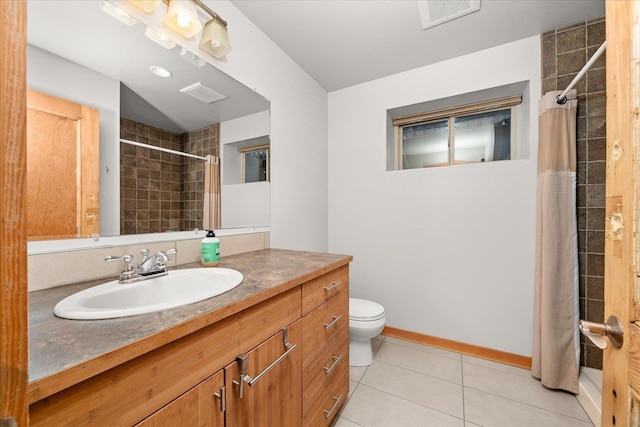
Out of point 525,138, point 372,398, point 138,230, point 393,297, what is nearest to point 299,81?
point 138,230

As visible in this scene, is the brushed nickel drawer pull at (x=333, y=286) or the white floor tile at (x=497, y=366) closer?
the brushed nickel drawer pull at (x=333, y=286)

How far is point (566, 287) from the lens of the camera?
62.7 inches

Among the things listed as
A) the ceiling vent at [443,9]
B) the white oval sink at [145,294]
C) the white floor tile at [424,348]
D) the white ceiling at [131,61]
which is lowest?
the white floor tile at [424,348]

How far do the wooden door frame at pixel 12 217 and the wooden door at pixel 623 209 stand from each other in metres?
0.83

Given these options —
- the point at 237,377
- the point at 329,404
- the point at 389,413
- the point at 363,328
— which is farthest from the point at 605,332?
the point at 363,328

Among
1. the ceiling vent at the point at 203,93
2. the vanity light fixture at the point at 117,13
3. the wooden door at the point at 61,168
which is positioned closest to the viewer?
the wooden door at the point at 61,168

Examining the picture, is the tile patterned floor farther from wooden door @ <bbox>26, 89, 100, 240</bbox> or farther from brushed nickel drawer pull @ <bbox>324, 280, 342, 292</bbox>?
wooden door @ <bbox>26, 89, 100, 240</bbox>

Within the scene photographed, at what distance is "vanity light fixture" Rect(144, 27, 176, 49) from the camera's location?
1136mm

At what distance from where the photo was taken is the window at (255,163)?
163 centimetres

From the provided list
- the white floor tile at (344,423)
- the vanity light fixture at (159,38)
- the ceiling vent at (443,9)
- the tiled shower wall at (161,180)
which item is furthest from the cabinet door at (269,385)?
the ceiling vent at (443,9)

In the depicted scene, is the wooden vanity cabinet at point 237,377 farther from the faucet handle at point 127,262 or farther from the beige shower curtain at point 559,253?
the beige shower curtain at point 559,253

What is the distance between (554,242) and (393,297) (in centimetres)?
120

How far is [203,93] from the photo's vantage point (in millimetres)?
1394

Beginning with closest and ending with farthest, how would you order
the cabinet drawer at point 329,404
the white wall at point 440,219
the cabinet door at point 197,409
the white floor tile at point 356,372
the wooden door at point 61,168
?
the cabinet door at point 197,409
the wooden door at point 61,168
the cabinet drawer at point 329,404
the white floor tile at point 356,372
the white wall at point 440,219
